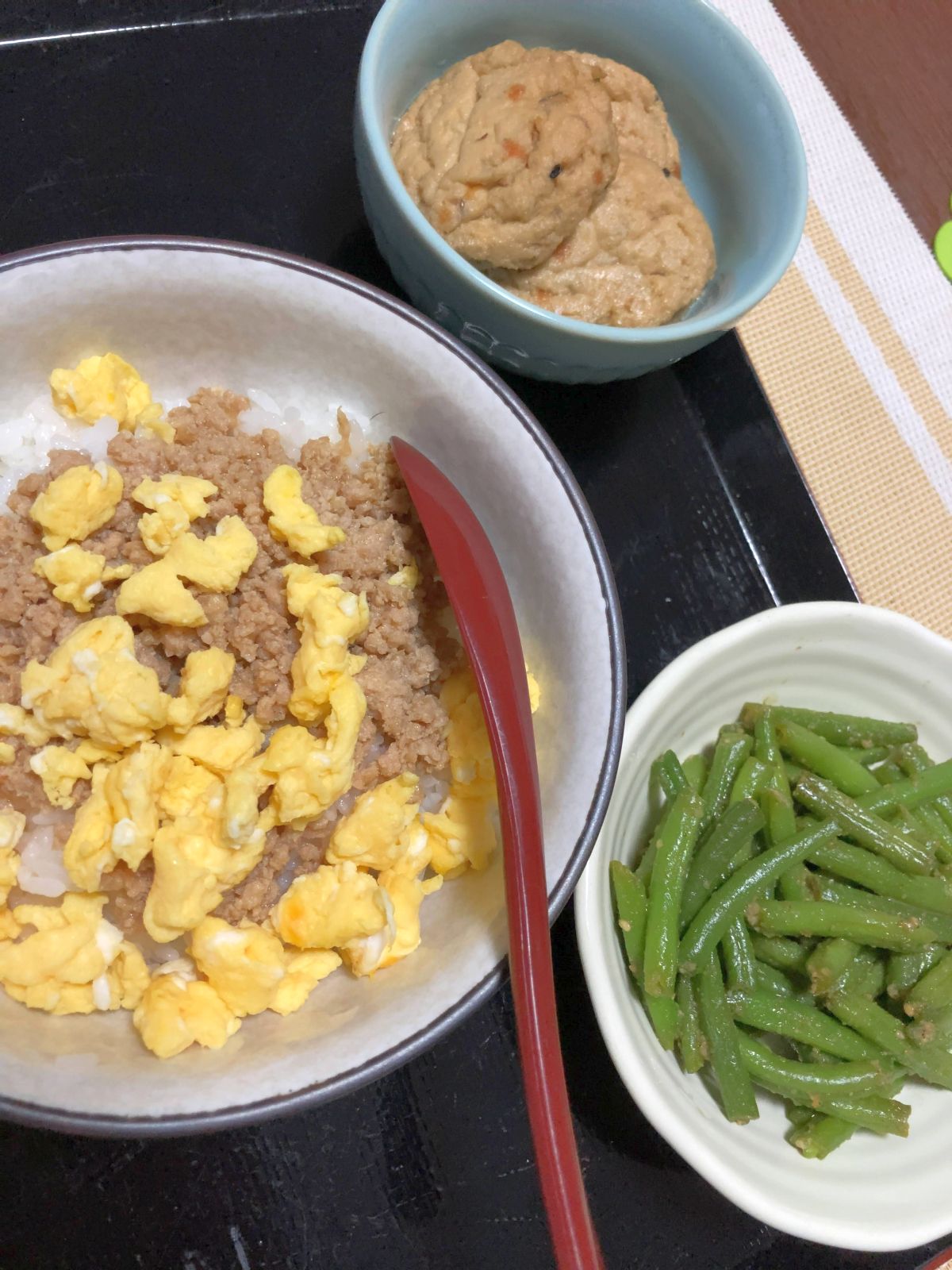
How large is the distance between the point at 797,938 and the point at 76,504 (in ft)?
3.23

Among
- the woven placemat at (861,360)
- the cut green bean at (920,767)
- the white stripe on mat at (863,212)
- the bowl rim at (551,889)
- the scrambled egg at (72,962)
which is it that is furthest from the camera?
the white stripe on mat at (863,212)

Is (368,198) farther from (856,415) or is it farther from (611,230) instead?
(856,415)

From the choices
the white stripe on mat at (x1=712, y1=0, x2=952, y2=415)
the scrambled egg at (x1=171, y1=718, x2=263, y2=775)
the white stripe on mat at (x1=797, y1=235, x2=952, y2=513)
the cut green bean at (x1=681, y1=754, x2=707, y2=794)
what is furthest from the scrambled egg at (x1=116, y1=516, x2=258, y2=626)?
the white stripe on mat at (x1=712, y1=0, x2=952, y2=415)

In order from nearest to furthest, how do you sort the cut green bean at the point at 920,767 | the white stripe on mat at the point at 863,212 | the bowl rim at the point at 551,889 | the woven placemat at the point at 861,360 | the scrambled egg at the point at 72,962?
1. the bowl rim at the point at 551,889
2. the scrambled egg at the point at 72,962
3. the cut green bean at the point at 920,767
4. the woven placemat at the point at 861,360
5. the white stripe on mat at the point at 863,212

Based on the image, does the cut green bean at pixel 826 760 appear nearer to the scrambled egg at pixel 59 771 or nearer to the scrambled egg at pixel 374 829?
the scrambled egg at pixel 374 829

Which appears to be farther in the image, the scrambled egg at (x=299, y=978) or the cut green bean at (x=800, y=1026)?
the cut green bean at (x=800, y=1026)

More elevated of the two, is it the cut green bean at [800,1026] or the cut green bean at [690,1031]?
the cut green bean at [800,1026]

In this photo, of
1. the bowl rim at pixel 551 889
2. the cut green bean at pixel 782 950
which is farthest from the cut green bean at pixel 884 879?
the bowl rim at pixel 551 889

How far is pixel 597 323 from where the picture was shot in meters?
1.12

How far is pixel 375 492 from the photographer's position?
3.55 feet

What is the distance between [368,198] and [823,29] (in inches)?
48.5

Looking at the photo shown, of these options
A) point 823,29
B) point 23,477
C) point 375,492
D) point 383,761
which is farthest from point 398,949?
point 823,29

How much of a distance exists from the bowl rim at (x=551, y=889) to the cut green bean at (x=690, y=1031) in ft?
0.85

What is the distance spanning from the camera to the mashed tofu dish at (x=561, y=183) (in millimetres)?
1038
